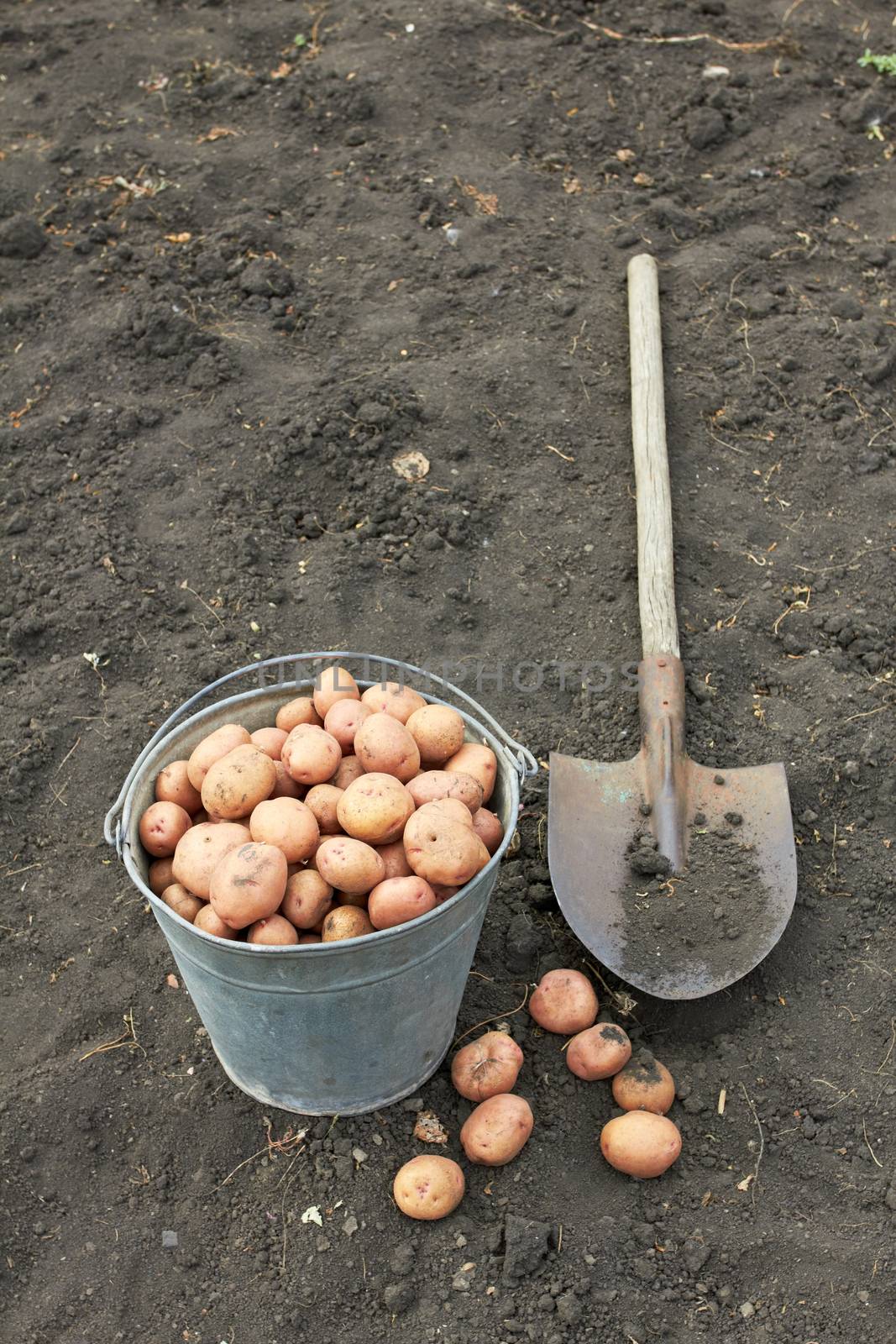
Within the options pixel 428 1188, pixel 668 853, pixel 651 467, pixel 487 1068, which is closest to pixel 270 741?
pixel 487 1068

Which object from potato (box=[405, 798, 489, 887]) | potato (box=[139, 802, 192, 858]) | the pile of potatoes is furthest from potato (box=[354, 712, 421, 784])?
potato (box=[139, 802, 192, 858])

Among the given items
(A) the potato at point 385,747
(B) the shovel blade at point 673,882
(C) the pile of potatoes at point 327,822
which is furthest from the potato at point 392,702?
(B) the shovel blade at point 673,882

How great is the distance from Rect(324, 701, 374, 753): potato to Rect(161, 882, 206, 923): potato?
1.60 feet

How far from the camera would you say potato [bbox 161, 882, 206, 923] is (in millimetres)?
2457

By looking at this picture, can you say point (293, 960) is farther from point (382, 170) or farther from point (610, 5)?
point (610, 5)

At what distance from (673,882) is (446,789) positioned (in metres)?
0.96

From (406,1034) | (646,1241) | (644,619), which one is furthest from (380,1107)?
(644,619)

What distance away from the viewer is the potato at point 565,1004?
113 inches

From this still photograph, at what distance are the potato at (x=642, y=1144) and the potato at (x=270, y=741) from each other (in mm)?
1188

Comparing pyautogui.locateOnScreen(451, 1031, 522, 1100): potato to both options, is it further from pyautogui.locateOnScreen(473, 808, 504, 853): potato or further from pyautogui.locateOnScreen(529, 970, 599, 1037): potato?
pyautogui.locateOnScreen(473, 808, 504, 853): potato

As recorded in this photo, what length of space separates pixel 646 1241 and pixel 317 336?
144 inches

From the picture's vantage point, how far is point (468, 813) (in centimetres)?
244

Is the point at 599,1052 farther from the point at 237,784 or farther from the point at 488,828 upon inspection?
the point at 237,784

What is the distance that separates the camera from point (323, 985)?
2305 mm
